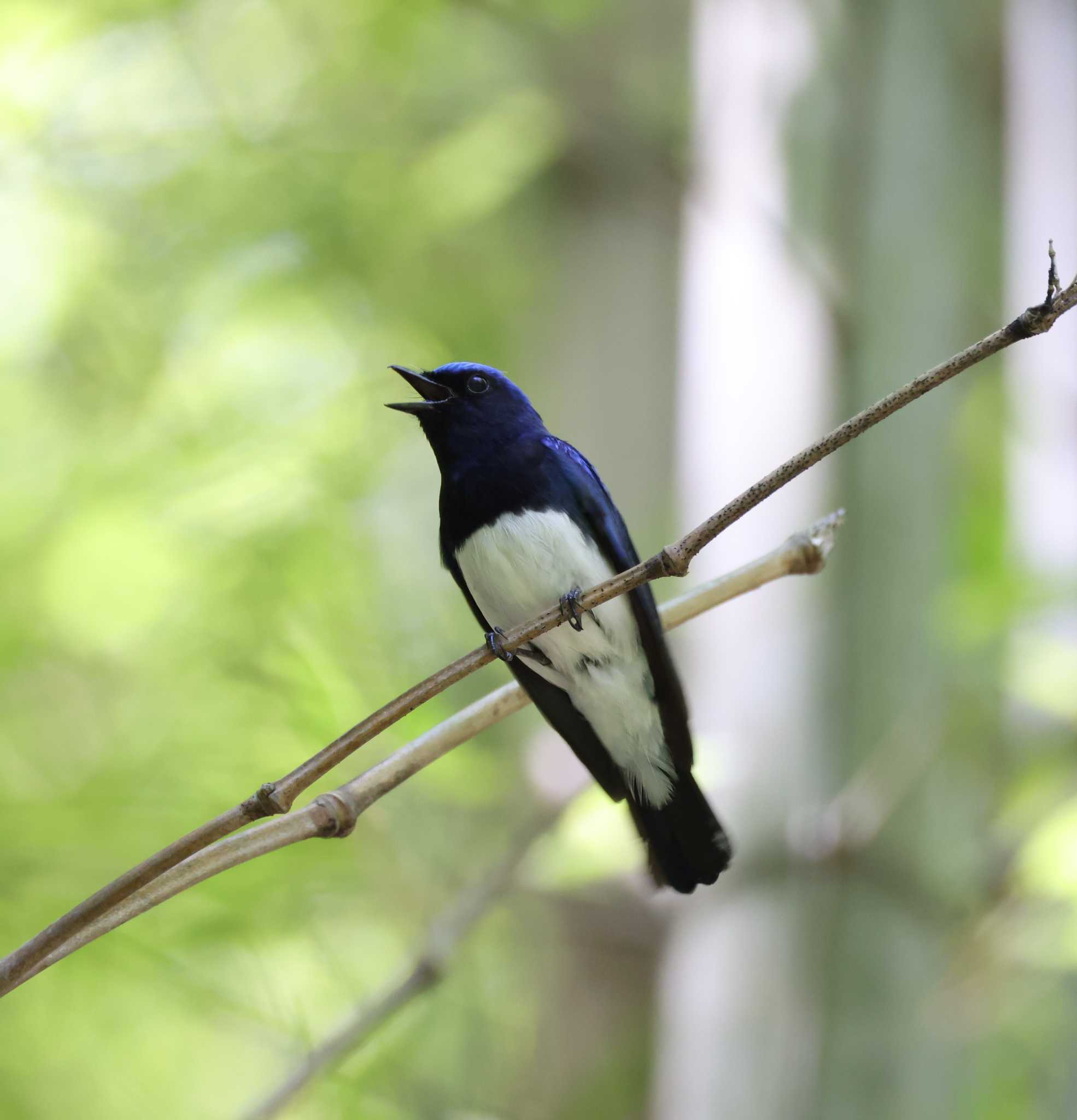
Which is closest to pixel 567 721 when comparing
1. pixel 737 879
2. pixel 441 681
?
pixel 737 879

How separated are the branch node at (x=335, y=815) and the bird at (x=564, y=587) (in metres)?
0.99

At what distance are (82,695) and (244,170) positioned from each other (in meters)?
Answer: 1.98

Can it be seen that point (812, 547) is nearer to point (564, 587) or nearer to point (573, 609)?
point (573, 609)

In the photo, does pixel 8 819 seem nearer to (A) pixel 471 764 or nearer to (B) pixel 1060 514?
(A) pixel 471 764

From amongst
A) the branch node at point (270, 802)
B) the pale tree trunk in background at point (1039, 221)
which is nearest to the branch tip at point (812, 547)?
the branch node at point (270, 802)

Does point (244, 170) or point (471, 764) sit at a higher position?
point (244, 170)

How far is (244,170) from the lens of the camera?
3980 millimetres

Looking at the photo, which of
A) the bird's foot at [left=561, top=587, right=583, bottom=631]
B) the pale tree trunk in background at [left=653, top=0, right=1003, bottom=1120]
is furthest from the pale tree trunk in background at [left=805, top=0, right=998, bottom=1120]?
the bird's foot at [left=561, top=587, right=583, bottom=631]

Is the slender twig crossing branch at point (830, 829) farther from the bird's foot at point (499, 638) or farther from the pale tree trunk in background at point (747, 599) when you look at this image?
the bird's foot at point (499, 638)

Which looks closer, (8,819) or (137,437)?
(8,819)

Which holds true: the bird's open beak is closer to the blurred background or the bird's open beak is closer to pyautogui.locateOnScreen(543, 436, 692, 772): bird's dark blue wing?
pyautogui.locateOnScreen(543, 436, 692, 772): bird's dark blue wing

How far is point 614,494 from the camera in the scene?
3506mm

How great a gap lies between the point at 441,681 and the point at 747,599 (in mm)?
1665

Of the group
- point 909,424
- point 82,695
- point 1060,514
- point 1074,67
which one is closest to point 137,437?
point 82,695
